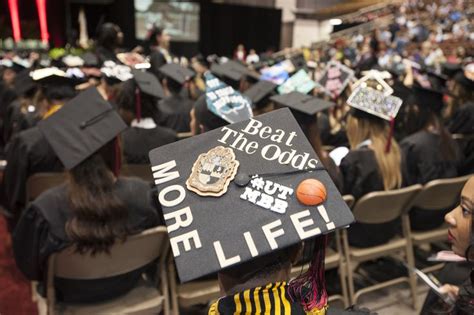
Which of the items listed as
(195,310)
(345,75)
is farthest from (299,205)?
(345,75)

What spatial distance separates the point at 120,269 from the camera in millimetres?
2238

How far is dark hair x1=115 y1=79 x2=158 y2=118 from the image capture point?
3.63 metres

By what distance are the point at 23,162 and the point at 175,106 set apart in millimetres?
2127

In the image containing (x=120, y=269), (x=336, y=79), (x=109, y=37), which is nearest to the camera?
(x=120, y=269)

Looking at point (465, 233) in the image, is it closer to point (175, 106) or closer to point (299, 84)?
point (299, 84)

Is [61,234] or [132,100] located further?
[132,100]

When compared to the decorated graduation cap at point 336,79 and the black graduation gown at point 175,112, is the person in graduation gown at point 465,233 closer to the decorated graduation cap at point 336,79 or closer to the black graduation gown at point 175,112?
the decorated graduation cap at point 336,79

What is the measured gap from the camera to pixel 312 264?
1.27 meters

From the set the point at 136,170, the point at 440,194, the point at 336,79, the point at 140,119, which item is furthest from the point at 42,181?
the point at 336,79

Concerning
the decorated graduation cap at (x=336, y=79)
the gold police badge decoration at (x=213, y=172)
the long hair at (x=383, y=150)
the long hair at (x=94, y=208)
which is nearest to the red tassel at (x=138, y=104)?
the long hair at (x=94, y=208)

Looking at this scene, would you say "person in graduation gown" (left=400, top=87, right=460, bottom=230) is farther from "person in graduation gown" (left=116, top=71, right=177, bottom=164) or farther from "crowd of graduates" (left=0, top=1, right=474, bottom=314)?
"person in graduation gown" (left=116, top=71, right=177, bottom=164)

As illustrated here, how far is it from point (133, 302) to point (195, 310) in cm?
79

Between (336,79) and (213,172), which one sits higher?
(213,172)

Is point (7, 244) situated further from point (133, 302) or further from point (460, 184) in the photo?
point (460, 184)
